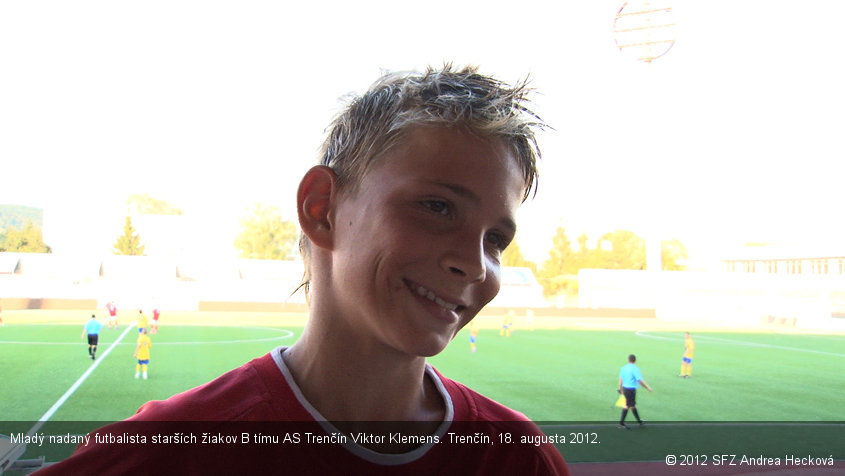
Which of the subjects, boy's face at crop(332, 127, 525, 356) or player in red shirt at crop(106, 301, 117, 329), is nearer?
boy's face at crop(332, 127, 525, 356)

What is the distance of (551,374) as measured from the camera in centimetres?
1102

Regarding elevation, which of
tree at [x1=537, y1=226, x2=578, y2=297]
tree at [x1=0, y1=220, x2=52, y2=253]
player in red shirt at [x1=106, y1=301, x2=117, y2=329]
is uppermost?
tree at [x1=0, y1=220, x2=52, y2=253]

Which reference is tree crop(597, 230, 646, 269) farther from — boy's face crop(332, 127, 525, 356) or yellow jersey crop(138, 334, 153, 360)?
Result: boy's face crop(332, 127, 525, 356)

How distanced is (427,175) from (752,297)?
2499 cm

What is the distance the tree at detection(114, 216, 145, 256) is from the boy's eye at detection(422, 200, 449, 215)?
16.5 m

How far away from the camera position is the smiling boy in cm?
50

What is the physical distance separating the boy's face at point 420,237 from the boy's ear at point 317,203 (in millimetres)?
26

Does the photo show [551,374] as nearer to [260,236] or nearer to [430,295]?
[430,295]

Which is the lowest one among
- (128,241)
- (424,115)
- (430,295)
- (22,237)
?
(430,295)

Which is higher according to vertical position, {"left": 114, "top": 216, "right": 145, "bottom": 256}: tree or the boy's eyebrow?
{"left": 114, "top": 216, "right": 145, "bottom": 256}: tree

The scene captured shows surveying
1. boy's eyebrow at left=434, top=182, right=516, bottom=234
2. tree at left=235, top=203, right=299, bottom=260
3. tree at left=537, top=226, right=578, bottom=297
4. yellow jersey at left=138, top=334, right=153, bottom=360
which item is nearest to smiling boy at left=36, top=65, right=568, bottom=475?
boy's eyebrow at left=434, top=182, right=516, bottom=234

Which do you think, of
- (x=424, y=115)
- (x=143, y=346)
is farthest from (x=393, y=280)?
(x=143, y=346)

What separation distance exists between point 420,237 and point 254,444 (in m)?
0.22

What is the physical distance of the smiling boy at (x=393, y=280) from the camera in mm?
503
